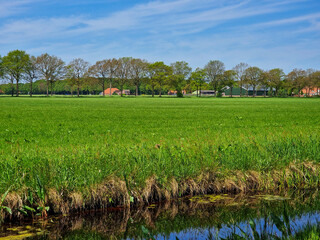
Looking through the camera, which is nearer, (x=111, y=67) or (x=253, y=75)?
(x=111, y=67)

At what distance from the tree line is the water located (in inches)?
5063

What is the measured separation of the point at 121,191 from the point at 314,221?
419 centimetres

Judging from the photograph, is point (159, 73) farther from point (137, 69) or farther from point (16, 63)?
point (16, 63)

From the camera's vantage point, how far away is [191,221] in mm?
6824

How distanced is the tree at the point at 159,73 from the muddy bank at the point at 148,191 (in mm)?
138440

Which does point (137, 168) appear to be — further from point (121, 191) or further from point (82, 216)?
point (82, 216)

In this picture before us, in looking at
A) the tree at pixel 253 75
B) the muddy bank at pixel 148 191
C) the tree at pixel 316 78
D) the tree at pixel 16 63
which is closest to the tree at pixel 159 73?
the tree at pixel 253 75

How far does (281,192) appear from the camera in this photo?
8633mm

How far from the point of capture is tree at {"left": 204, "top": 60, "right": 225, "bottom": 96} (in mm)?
156625

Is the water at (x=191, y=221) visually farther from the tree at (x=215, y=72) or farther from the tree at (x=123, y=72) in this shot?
the tree at (x=215, y=72)

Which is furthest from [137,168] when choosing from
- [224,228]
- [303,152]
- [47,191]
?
[303,152]

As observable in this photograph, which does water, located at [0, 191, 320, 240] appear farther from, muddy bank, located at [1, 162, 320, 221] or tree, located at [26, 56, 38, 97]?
tree, located at [26, 56, 38, 97]

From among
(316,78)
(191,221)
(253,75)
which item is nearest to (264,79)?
(253,75)

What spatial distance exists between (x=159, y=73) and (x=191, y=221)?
14183 cm
